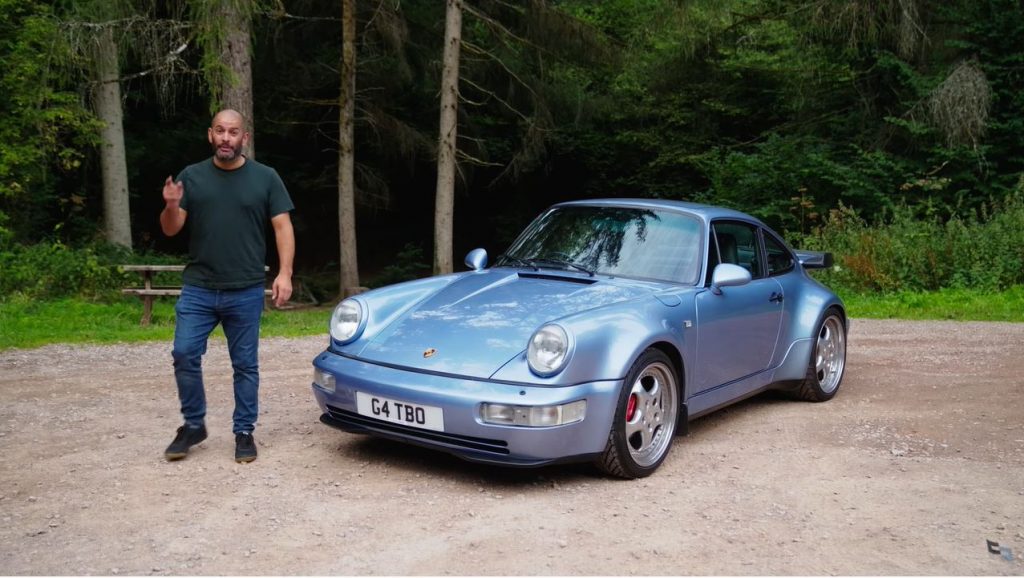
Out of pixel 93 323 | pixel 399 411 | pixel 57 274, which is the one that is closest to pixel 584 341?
pixel 399 411

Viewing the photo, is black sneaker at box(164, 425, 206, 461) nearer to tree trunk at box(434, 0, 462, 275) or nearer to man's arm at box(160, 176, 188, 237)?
man's arm at box(160, 176, 188, 237)

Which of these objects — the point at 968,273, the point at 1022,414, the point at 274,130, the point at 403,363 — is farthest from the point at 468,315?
the point at 274,130

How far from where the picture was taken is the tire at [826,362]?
22.7 ft

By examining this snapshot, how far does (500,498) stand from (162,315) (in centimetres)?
878

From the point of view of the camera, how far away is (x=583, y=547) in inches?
156

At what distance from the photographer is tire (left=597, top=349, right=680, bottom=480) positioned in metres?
4.82

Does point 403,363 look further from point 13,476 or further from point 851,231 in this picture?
point 851,231

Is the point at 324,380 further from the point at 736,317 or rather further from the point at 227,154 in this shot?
the point at 736,317

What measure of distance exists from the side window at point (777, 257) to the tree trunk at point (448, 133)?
10572mm

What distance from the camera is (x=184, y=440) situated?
17.0 ft

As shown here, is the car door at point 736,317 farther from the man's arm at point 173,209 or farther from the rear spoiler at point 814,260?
the man's arm at point 173,209

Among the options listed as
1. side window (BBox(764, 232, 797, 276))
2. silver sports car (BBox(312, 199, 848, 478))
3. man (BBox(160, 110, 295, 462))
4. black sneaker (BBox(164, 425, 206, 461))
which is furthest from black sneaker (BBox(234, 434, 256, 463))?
side window (BBox(764, 232, 797, 276))

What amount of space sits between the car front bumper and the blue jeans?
77cm

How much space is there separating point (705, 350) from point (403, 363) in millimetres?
1875
